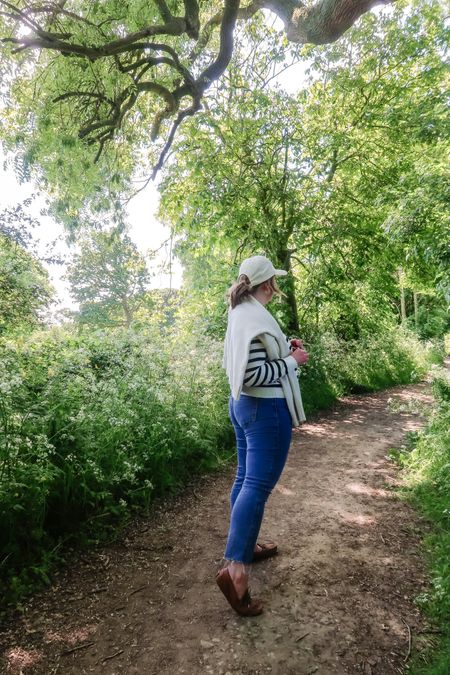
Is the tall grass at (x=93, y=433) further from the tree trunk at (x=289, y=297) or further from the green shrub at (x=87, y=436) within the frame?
the tree trunk at (x=289, y=297)

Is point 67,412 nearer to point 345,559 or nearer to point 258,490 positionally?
point 258,490

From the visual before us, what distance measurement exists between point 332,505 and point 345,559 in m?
0.99

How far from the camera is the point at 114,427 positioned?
3.62 metres

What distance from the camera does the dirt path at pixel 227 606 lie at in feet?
6.79

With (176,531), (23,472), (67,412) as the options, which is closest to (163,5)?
(67,412)

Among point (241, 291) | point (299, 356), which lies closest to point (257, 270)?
point (241, 291)

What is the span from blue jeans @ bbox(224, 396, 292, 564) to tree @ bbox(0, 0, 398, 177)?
14.2 feet

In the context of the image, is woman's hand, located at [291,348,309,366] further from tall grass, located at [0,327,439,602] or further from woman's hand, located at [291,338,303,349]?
tall grass, located at [0,327,439,602]

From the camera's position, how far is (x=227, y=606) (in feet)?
8.02

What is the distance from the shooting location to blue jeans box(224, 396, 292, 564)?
2312 millimetres

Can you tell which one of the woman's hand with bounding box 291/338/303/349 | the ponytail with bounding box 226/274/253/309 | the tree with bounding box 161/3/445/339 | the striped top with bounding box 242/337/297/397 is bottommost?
the striped top with bounding box 242/337/297/397

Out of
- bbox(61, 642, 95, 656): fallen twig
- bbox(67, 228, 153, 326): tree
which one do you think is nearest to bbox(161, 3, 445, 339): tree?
bbox(61, 642, 95, 656): fallen twig

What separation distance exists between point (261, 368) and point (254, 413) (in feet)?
0.92

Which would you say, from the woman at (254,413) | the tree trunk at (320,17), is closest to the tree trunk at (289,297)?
the tree trunk at (320,17)
